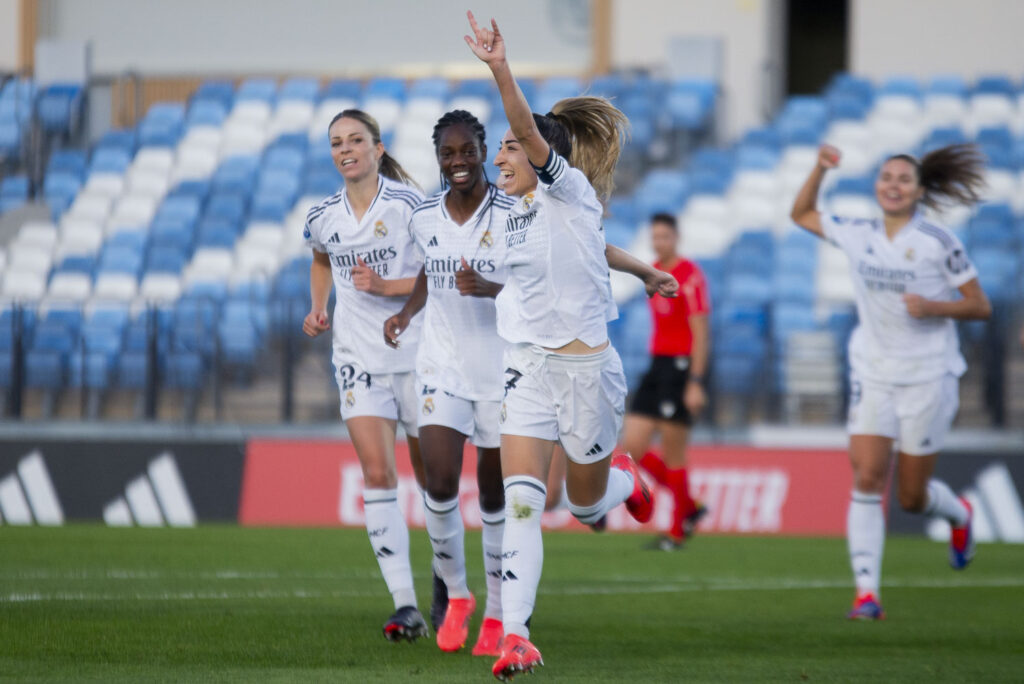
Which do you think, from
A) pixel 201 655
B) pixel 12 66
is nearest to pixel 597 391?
pixel 201 655

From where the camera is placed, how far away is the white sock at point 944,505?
321 inches

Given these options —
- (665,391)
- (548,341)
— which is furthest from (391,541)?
(665,391)

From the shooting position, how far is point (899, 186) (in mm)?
7766

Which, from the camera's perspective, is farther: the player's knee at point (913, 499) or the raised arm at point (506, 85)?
the player's knee at point (913, 499)

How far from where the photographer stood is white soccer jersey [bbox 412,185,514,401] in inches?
248

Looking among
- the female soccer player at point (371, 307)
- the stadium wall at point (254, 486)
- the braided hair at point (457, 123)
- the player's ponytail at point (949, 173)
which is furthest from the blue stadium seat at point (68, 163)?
the braided hair at point (457, 123)

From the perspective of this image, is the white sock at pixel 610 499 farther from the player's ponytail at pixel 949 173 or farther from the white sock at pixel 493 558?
the player's ponytail at pixel 949 173

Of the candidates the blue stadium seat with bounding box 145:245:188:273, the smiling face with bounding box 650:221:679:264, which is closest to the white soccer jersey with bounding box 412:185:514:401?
the smiling face with bounding box 650:221:679:264

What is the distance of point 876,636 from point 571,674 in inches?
78.3

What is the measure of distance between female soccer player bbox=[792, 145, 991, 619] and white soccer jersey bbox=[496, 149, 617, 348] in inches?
94.1

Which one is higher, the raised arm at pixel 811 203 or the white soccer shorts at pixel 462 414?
the raised arm at pixel 811 203

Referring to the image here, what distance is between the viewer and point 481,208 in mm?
6363

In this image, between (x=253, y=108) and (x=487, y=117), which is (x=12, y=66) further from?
(x=487, y=117)

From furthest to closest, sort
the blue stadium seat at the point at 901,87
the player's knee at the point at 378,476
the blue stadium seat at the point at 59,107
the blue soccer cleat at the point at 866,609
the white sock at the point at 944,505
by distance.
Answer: the blue stadium seat at the point at 59,107 → the blue stadium seat at the point at 901,87 → the white sock at the point at 944,505 → the blue soccer cleat at the point at 866,609 → the player's knee at the point at 378,476
